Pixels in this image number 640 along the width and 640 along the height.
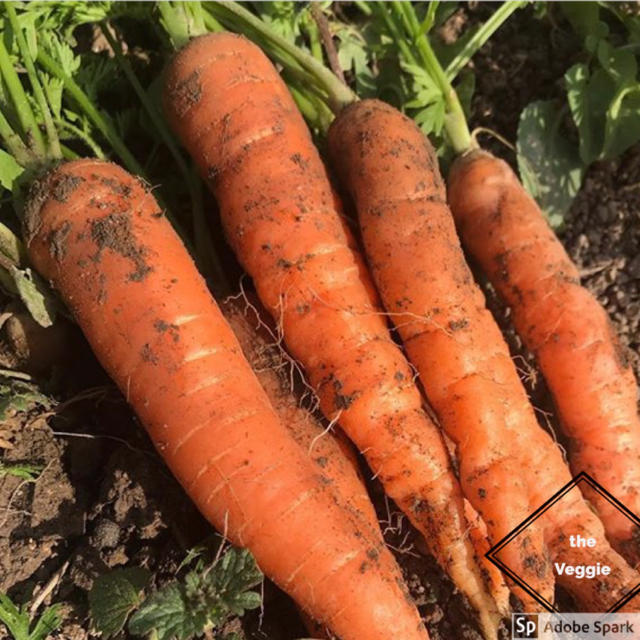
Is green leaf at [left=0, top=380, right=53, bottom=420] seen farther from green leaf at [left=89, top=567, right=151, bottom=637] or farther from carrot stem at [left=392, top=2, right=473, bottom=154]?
carrot stem at [left=392, top=2, right=473, bottom=154]

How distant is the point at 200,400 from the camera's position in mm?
2025

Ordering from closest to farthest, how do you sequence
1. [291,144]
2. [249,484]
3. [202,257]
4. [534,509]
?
[249,484] → [534,509] → [291,144] → [202,257]

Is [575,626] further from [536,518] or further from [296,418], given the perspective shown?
[296,418]

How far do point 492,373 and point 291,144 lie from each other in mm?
819

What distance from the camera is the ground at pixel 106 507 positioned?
81.0 inches

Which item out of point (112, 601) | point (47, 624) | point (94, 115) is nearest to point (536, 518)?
point (112, 601)

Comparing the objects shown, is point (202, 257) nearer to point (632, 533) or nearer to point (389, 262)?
point (389, 262)

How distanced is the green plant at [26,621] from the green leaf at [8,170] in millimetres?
1016

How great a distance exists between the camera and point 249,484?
1.99 m

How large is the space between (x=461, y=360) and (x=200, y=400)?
2.22 feet

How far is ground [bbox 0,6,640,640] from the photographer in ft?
6.75

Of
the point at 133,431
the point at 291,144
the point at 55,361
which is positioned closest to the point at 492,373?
the point at 291,144

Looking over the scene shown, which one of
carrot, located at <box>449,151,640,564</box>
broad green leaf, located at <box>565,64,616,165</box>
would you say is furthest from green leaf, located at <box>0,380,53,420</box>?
broad green leaf, located at <box>565,64,616,165</box>

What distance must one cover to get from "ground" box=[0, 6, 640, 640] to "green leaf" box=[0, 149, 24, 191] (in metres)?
0.50
